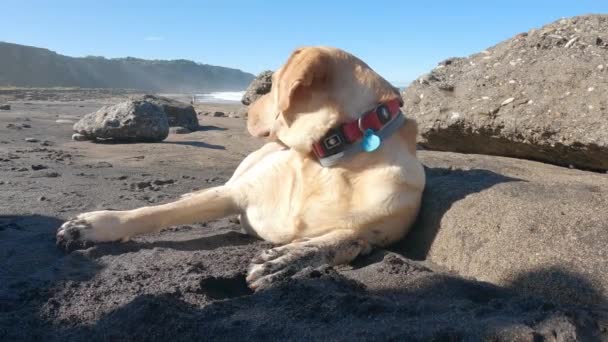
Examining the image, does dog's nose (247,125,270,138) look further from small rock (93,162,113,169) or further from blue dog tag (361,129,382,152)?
small rock (93,162,113,169)

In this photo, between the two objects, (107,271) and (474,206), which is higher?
(474,206)

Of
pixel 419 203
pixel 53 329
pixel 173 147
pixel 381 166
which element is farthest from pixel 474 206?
pixel 173 147

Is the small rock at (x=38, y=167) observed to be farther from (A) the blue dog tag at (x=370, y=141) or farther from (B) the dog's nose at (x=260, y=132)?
(A) the blue dog tag at (x=370, y=141)

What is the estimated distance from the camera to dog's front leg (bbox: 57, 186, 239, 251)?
3.43 metres

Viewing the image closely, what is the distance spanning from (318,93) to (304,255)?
3.30 ft

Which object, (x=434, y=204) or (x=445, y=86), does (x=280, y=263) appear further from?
(x=445, y=86)

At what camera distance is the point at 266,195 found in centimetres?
385

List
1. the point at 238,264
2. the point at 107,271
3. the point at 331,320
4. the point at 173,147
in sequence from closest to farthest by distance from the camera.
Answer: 1. the point at 331,320
2. the point at 107,271
3. the point at 238,264
4. the point at 173,147

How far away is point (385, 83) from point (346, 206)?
0.82 metres

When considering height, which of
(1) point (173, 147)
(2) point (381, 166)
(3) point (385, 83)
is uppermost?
(3) point (385, 83)

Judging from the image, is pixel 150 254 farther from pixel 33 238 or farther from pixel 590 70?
pixel 590 70

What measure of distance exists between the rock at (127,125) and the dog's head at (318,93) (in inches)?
244

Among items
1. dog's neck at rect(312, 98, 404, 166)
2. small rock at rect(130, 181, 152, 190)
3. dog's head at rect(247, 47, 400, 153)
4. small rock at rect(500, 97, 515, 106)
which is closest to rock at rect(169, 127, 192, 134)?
small rock at rect(130, 181, 152, 190)

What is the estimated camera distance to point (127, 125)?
932 cm
